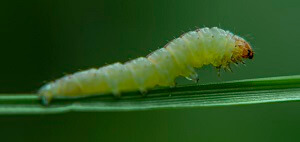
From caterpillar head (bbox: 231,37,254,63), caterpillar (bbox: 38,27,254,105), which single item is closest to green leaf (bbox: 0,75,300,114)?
caterpillar (bbox: 38,27,254,105)

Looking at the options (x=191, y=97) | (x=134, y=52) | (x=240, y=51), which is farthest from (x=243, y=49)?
(x=134, y=52)

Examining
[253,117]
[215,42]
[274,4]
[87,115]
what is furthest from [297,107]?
[87,115]

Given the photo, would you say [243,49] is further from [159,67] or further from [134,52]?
[134,52]

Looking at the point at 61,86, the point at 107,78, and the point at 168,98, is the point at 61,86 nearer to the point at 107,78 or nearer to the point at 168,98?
the point at 107,78

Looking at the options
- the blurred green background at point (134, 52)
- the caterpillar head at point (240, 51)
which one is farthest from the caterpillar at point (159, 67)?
the blurred green background at point (134, 52)

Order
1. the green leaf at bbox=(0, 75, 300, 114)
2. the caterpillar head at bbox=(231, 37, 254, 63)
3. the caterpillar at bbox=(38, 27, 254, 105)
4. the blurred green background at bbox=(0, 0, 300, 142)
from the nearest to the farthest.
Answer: the green leaf at bbox=(0, 75, 300, 114), the caterpillar at bbox=(38, 27, 254, 105), the caterpillar head at bbox=(231, 37, 254, 63), the blurred green background at bbox=(0, 0, 300, 142)

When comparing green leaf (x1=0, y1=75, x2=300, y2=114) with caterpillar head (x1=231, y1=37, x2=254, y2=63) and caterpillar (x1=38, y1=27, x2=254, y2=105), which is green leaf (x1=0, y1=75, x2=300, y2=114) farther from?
caterpillar head (x1=231, y1=37, x2=254, y2=63)
